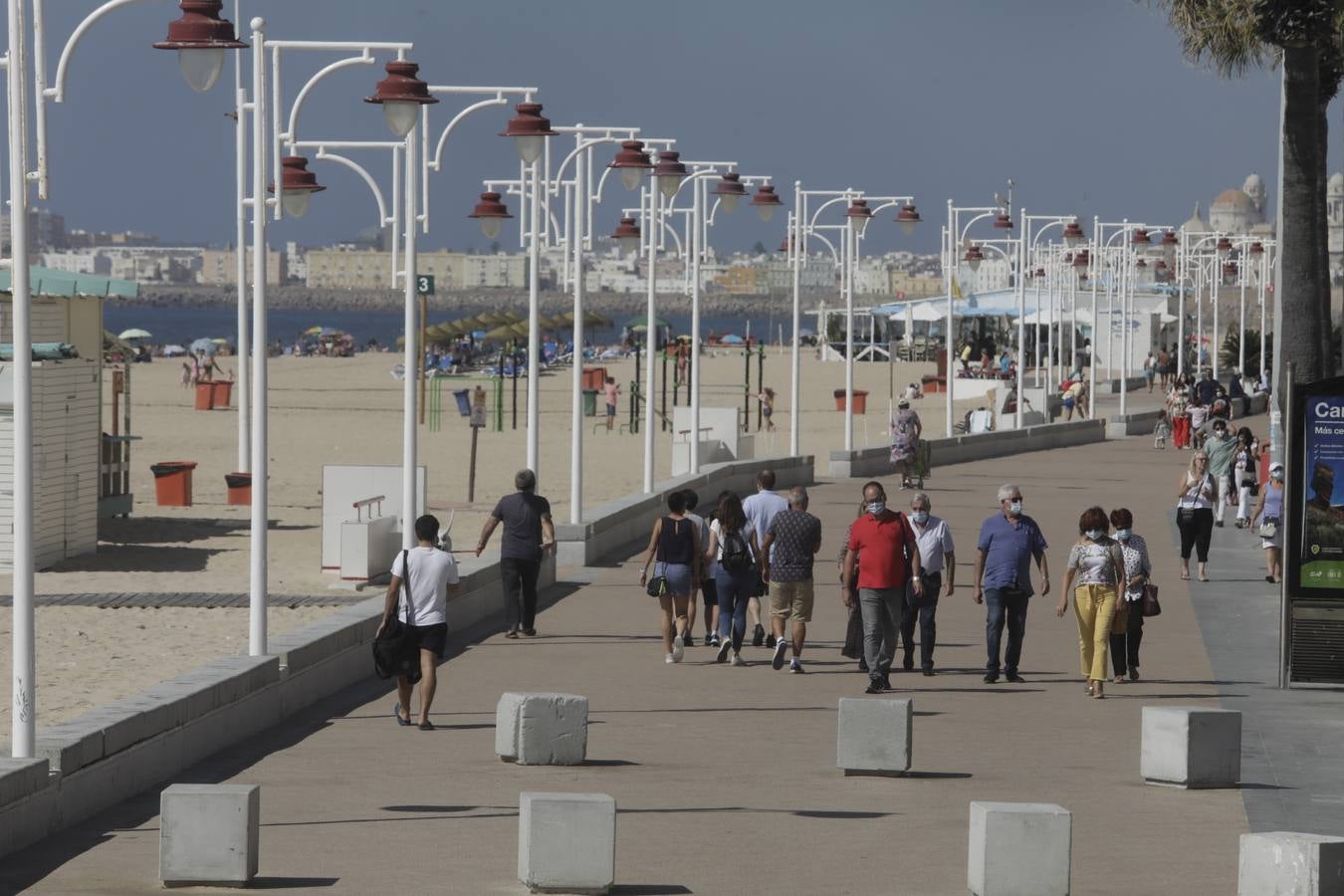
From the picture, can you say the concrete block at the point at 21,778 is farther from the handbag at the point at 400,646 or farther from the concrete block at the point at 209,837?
the handbag at the point at 400,646

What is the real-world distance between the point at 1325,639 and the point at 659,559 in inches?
187

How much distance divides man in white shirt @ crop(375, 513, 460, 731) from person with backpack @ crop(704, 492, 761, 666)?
11.8 feet

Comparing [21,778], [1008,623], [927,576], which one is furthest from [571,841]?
[927,576]

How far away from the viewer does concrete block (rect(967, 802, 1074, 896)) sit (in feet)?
31.1

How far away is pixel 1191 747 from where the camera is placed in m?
12.4

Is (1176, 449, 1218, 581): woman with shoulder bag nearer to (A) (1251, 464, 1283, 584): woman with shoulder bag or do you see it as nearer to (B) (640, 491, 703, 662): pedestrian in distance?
(A) (1251, 464, 1283, 584): woman with shoulder bag

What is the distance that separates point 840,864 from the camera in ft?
33.8

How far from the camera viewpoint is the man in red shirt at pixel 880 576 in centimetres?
1571

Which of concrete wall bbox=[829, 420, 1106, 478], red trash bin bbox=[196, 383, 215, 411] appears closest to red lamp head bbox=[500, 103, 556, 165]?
concrete wall bbox=[829, 420, 1106, 478]

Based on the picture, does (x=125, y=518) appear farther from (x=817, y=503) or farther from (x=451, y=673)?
(x=451, y=673)

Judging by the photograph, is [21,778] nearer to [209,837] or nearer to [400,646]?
[209,837]

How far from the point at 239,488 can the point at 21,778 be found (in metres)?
21.4

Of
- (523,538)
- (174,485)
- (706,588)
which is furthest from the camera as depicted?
(174,485)

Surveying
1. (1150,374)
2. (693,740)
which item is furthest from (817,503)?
(1150,374)
